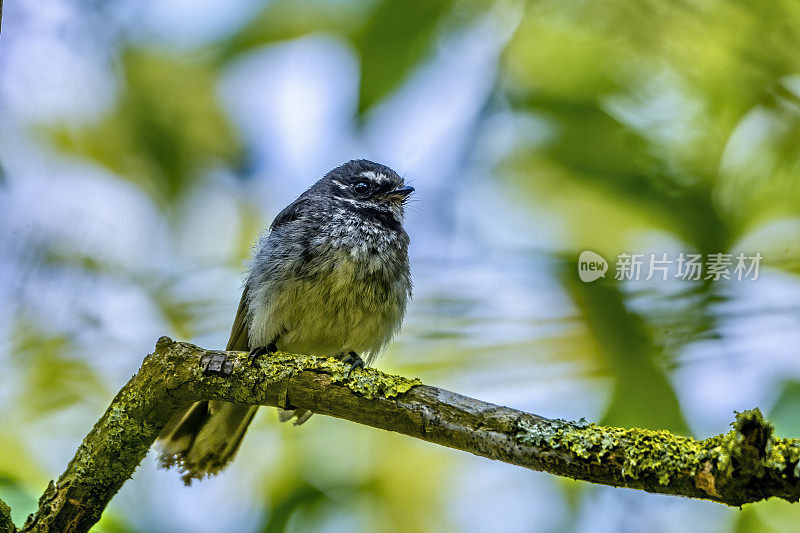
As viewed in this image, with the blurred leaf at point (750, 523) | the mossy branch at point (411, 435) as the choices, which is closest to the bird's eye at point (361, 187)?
the mossy branch at point (411, 435)

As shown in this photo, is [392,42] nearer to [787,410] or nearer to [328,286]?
[328,286]

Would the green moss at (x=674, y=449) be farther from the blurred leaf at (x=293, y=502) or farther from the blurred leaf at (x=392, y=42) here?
the blurred leaf at (x=392, y=42)

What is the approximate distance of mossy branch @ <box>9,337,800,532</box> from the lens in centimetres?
238

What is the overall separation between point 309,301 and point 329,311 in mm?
129

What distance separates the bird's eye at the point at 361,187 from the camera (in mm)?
5375

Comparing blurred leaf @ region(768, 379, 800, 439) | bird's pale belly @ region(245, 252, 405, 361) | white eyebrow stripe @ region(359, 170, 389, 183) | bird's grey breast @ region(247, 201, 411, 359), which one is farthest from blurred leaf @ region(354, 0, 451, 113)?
blurred leaf @ region(768, 379, 800, 439)

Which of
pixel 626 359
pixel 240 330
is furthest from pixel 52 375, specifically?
pixel 626 359

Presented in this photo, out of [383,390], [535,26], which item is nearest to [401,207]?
[535,26]

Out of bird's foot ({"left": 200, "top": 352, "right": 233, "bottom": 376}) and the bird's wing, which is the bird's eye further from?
bird's foot ({"left": 200, "top": 352, "right": 233, "bottom": 376})

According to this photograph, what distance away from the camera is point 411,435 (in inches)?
126

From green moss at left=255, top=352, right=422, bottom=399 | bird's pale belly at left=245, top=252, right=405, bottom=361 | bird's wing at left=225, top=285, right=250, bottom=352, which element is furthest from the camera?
bird's wing at left=225, top=285, right=250, bottom=352

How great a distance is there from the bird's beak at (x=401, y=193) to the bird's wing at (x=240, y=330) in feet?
3.80

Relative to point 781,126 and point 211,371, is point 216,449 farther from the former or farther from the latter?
point 781,126

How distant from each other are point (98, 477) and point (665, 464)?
223 cm
